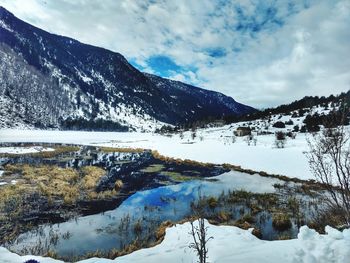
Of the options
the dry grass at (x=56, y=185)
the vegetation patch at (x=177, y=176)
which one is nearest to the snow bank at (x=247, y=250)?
the dry grass at (x=56, y=185)

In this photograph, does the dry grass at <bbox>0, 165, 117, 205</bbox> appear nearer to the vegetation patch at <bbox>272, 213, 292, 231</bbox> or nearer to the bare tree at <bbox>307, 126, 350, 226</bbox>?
the vegetation patch at <bbox>272, 213, 292, 231</bbox>

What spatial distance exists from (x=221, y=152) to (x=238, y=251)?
3571 centimetres

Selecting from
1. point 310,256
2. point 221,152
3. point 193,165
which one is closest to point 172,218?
point 310,256

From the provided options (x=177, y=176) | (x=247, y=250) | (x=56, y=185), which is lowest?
(x=56, y=185)

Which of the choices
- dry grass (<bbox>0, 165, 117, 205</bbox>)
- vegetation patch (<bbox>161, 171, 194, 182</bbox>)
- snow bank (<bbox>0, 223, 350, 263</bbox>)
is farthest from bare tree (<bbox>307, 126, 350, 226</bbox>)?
vegetation patch (<bbox>161, 171, 194, 182</bbox>)

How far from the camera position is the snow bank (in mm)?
8109

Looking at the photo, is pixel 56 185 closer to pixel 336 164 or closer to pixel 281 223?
pixel 281 223

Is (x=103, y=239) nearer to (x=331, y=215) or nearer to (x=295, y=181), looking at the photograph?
(x=331, y=215)

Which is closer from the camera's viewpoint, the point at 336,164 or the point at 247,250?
the point at 336,164

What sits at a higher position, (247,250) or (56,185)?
(247,250)

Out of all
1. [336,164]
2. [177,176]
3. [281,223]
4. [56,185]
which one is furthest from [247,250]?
[177,176]

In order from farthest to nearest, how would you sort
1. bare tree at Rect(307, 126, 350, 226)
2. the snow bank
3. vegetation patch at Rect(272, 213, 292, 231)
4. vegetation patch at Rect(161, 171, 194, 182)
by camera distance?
vegetation patch at Rect(161, 171, 194, 182)
vegetation patch at Rect(272, 213, 292, 231)
the snow bank
bare tree at Rect(307, 126, 350, 226)

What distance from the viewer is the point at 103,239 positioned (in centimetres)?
1323

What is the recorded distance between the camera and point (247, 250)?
9.66 meters
